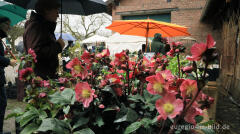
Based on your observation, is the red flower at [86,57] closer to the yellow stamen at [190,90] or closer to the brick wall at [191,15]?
the yellow stamen at [190,90]

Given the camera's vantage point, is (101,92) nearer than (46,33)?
Yes

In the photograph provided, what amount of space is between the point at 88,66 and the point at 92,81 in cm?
7

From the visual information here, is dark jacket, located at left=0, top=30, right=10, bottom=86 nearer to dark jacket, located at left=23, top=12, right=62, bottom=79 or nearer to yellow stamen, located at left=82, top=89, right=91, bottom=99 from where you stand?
dark jacket, located at left=23, top=12, right=62, bottom=79

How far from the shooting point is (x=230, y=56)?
6.88 m

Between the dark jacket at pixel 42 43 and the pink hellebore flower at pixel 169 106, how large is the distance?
1.49 metres

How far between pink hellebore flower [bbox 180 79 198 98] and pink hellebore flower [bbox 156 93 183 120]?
1.5 inches

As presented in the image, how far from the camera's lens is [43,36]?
5.71 ft

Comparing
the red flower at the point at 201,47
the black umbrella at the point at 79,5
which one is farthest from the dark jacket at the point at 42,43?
the red flower at the point at 201,47

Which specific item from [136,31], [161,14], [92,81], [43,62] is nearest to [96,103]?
[92,81]

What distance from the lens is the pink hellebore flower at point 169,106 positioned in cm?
47

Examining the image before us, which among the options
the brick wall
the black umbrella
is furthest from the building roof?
the black umbrella

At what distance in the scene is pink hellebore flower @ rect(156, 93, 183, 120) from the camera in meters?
0.47

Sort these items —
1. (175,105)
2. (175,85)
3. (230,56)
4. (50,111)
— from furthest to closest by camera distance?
(230,56) < (50,111) < (175,85) < (175,105)

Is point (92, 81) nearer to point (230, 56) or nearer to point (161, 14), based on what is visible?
point (230, 56)
